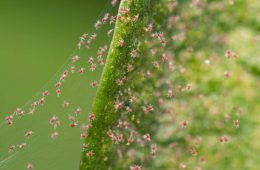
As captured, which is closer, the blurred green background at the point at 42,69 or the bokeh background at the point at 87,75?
Result: the bokeh background at the point at 87,75

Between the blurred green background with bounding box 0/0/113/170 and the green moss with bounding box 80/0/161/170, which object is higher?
the blurred green background with bounding box 0/0/113/170

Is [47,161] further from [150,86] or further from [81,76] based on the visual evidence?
[150,86]

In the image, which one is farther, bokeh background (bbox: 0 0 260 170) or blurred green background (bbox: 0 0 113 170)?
blurred green background (bbox: 0 0 113 170)

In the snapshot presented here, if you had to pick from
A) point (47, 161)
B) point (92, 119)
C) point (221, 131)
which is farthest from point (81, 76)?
point (221, 131)

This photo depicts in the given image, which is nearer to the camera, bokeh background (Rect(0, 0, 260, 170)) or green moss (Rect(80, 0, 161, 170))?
bokeh background (Rect(0, 0, 260, 170))

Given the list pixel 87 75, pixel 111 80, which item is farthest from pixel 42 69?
pixel 111 80

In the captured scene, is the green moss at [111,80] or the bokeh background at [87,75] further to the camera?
the green moss at [111,80]

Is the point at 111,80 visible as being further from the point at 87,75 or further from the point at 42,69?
the point at 42,69

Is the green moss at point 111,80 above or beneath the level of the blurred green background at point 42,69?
beneath
